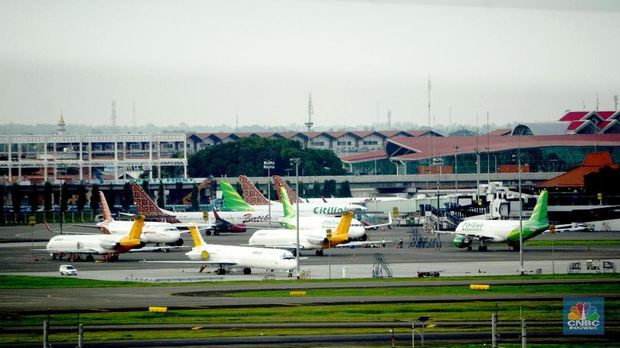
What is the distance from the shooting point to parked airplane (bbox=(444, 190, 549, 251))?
232 feet

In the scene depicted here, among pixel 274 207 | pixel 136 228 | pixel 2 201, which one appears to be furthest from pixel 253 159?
pixel 136 228

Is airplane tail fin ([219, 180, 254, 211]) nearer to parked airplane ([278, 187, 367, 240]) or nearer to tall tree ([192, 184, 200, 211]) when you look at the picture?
parked airplane ([278, 187, 367, 240])

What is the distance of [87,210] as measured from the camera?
13775cm

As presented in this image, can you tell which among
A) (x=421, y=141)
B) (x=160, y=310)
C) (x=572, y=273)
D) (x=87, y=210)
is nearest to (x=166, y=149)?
(x=87, y=210)

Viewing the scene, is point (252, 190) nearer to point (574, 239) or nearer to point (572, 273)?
point (574, 239)

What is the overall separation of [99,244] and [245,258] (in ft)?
51.2

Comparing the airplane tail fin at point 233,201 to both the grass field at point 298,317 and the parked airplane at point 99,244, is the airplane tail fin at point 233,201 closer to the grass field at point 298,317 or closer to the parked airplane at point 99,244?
the parked airplane at point 99,244

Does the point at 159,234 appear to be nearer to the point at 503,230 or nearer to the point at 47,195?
the point at 503,230

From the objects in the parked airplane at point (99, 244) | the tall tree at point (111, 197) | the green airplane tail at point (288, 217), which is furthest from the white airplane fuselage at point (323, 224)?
the tall tree at point (111, 197)

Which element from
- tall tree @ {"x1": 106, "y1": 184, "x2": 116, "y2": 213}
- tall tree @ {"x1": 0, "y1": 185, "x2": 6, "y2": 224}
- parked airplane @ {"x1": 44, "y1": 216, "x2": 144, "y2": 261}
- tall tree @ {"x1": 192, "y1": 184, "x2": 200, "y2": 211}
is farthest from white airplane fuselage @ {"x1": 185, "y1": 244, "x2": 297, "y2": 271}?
tall tree @ {"x1": 192, "y1": 184, "x2": 200, "y2": 211}

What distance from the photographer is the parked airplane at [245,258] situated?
2295 inches

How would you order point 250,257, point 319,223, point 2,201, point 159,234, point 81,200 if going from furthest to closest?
point 81,200 → point 2,201 → point 319,223 → point 159,234 → point 250,257

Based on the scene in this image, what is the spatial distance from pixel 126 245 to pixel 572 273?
29.9m

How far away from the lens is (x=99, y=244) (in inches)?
2803
